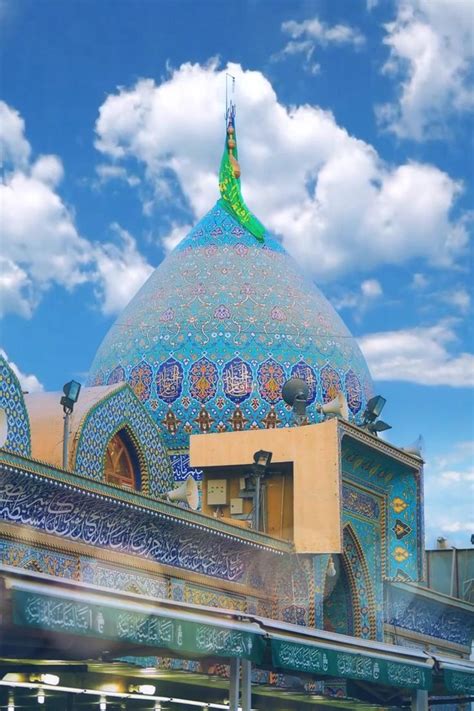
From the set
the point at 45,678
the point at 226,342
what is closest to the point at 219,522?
the point at 45,678

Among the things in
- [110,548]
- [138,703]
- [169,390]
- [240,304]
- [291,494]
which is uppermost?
[240,304]

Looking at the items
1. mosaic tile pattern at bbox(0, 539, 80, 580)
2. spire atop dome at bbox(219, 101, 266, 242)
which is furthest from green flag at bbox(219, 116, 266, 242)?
mosaic tile pattern at bbox(0, 539, 80, 580)

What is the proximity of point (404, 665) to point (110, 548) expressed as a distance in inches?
115

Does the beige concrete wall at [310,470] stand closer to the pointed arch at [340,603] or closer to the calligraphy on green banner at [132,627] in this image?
the pointed arch at [340,603]

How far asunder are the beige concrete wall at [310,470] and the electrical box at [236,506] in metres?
0.54

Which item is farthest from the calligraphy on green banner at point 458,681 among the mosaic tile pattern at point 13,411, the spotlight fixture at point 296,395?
the mosaic tile pattern at point 13,411

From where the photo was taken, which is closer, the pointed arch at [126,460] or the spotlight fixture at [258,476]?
the spotlight fixture at [258,476]

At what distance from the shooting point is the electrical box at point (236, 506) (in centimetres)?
1730

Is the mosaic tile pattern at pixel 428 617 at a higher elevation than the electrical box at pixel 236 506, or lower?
lower

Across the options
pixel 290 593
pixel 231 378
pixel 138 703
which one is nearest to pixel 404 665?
pixel 138 703

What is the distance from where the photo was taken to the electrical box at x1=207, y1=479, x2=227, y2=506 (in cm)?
1736

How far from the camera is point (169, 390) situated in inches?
814

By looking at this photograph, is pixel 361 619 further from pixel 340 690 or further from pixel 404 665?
pixel 404 665

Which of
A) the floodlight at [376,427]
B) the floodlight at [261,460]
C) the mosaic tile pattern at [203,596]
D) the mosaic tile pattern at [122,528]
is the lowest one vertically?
the mosaic tile pattern at [203,596]
